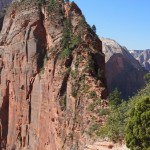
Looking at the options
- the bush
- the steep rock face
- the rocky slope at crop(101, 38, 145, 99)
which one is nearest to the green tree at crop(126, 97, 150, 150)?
the steep rock face

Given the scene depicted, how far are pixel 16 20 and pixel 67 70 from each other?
17027 mm

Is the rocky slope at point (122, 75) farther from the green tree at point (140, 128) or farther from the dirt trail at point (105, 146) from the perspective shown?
the green tree at point (140, 128)

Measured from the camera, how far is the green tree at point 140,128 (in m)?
25.9

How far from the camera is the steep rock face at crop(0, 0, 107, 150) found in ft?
142

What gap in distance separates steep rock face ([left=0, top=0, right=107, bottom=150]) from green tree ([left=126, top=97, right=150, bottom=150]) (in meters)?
10.9

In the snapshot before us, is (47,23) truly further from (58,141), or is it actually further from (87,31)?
(58,141)

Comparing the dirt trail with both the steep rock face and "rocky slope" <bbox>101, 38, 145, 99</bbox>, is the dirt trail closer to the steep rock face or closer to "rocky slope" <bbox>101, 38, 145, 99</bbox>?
the steep rock face

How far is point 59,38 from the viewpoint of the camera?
5275 cm

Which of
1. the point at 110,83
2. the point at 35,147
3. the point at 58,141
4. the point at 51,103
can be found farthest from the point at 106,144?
the point at 110,83

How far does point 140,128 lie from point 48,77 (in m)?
26.6

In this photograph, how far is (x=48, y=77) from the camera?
51.5m

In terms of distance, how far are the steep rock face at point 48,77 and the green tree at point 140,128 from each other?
1094cm

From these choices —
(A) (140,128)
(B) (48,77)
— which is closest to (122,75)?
(B) (48,77)

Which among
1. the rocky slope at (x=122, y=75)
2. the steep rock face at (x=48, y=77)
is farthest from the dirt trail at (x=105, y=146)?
the rocky slope at (x=122, y=75)
